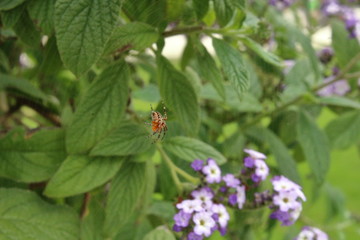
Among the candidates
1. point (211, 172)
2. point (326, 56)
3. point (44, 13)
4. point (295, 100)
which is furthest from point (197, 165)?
point (326, 56)

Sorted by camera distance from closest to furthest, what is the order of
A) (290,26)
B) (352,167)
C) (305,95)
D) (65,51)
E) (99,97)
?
(65,51) → (99,97) → (305,95) → (290,26) → (352,167)

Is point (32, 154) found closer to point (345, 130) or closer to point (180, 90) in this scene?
point (180, 90)

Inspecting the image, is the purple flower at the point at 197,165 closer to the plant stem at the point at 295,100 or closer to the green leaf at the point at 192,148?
the green leaf at the point at 192,148

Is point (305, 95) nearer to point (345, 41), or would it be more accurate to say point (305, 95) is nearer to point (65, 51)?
point (345, 41)

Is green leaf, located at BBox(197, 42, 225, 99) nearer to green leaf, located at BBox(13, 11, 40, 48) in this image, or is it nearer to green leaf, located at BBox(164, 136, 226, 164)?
green leaf, located at BBox(164, 136, 226, 164)

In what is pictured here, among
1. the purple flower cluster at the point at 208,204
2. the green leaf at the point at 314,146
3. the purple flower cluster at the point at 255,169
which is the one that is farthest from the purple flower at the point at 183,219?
the green leaf at the point at 314,146

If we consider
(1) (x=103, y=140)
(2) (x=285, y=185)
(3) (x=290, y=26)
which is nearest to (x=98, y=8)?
(1) (x=103, y=140)
